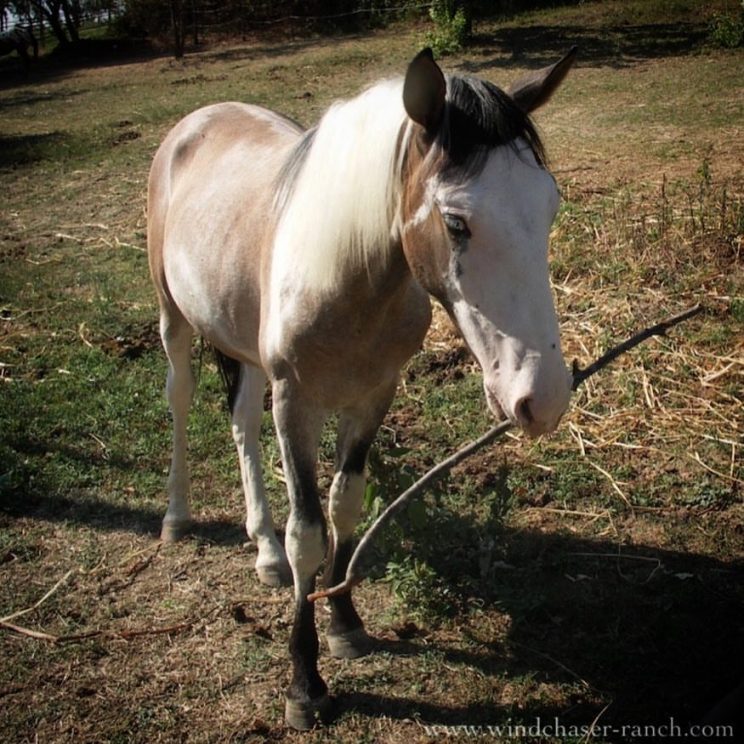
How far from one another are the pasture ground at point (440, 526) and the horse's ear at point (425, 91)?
965 millimetres

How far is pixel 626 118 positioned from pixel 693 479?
6.99m

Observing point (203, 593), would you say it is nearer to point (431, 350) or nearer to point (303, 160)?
point (303, 160)

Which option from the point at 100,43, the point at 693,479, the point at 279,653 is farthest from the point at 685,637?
the point at 100,43

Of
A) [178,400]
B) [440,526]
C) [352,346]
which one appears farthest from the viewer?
[178,400]

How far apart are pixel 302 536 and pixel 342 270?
1.02m

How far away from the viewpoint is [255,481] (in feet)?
12.3

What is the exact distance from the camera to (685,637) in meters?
2.96

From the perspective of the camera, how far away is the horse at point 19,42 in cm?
2020

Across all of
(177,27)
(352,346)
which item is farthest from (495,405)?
(177,27)

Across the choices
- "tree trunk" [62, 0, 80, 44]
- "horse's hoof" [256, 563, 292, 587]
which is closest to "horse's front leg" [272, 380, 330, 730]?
"horse's hoof" [256, 563, 292, 587]

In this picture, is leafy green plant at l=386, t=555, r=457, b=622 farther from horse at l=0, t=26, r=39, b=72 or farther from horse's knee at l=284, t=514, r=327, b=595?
horse at l=0, t=26, r=39, b=72

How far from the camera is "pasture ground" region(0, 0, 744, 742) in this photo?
287 centimetres

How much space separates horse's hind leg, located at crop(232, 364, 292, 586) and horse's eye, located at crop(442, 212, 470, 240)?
70.8 inches

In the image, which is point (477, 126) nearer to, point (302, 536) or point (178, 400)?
point (302, 536)
